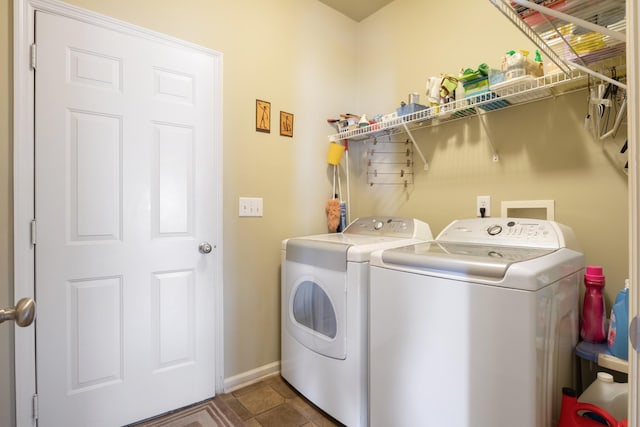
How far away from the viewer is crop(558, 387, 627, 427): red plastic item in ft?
3.34

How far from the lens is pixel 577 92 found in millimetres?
1457

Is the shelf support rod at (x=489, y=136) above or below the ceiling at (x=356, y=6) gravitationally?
below

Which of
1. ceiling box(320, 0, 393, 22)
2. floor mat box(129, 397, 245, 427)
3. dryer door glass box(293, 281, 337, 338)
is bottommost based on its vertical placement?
floor mat box(129, 397, 245, 427)

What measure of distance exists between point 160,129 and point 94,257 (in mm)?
698

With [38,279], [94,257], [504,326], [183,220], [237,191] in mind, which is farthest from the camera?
[237,191]

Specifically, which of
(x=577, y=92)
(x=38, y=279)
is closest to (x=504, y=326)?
(x=577, y=92)

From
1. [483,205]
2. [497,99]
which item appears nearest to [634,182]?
[497,99]

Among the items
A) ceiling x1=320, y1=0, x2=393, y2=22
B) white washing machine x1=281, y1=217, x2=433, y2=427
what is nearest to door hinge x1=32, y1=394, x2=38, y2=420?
white washing machine x1=281, y1=217, x2=433, y2=427

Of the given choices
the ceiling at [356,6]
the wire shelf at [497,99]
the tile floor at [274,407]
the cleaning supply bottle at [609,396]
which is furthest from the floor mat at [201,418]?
the ceiling at [356,6]

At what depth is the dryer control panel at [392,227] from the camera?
1.79 meters

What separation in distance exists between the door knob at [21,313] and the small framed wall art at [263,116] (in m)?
1.50

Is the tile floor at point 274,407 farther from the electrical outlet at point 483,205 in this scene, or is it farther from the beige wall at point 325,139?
the electrical outlet at point 483,205

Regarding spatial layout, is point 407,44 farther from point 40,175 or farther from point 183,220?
point 40,175

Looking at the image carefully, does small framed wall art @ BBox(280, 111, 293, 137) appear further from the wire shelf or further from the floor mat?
the floor mat
